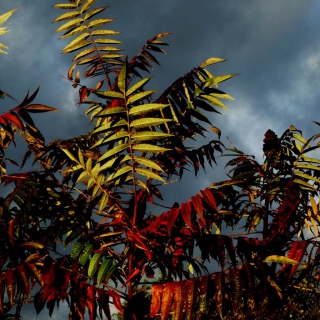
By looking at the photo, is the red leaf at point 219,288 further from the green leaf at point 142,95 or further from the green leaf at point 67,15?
the green leaf at point 67,15

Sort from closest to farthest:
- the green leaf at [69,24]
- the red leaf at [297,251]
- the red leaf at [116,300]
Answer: the red leaf at [297,251]
the red leaf at [116,300]
the green leaf at [69,24]

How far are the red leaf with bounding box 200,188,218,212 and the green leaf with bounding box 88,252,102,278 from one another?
33.2 inches

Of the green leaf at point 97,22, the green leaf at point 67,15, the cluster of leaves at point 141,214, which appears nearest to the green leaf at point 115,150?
the cluster of leaves at point 141,214

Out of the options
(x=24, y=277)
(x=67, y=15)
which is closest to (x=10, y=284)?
(x=24, y=277)

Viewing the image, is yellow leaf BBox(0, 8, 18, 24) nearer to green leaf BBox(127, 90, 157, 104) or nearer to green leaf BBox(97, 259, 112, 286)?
green leaf BBox(127, 90, 157, 104)

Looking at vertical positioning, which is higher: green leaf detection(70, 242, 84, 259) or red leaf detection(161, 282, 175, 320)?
green leaf detection(70, 242, 84, 259)

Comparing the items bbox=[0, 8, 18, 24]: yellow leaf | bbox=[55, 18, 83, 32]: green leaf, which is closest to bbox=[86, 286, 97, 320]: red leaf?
bbox=[0, 8, 18, 24]: yellow leaf

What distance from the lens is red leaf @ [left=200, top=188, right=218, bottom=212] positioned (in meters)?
3.03

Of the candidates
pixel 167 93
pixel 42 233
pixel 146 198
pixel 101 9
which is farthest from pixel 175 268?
pixel 101 9

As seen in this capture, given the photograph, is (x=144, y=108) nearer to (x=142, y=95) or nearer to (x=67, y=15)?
(x=142, y=95)

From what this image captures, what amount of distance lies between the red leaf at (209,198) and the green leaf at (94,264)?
0.84m

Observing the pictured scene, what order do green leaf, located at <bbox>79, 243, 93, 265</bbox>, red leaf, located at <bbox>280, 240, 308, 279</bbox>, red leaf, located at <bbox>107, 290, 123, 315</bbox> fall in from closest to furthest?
red leaf, located at <bbox>280, 240, 308, 279</bbox> → red leaf, located at <bbox>107, 290, 123, 315</bbox> → green leaf, located at <bbox>79, 243, 93, 265</bbox>

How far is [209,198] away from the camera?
3084mm

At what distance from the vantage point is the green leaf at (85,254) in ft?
11.1
